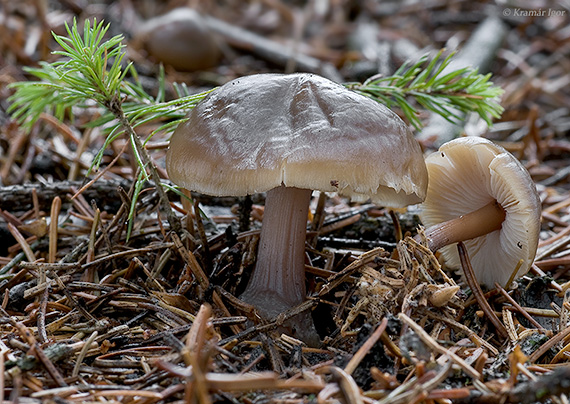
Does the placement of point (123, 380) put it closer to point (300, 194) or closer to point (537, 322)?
point (300, 194)

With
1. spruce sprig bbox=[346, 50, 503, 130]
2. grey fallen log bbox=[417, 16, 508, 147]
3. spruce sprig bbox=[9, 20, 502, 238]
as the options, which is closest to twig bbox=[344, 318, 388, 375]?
spruce sprig bbox=[9, 20, 502, 238]

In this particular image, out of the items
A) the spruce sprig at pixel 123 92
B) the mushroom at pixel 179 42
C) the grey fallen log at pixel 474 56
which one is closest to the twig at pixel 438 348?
the spruce sprig at pixel 123 92

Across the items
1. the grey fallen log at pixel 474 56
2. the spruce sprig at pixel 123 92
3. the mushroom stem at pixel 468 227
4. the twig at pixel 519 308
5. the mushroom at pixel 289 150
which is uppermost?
the grey fallen log at pixel 474 56

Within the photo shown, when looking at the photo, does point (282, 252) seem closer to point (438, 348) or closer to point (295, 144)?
point (295, 144)

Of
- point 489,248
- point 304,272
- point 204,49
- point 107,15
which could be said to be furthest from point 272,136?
point 107,15

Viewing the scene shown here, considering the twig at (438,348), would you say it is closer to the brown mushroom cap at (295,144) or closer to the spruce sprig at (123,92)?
the brown mushroom cap at (295,144)
